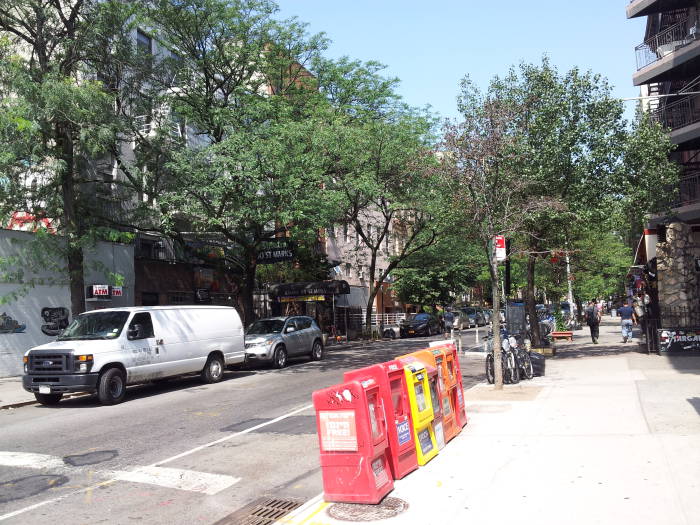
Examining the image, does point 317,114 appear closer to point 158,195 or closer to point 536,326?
point 158,195

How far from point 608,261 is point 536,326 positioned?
59.9ft

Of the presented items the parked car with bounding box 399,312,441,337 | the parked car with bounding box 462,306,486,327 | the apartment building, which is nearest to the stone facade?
the apartment building

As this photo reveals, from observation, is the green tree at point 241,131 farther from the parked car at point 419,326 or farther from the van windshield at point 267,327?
the parked car at point 419,326

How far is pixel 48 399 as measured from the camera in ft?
44.7

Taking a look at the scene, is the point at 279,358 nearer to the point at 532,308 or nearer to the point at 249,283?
the point at 249,283

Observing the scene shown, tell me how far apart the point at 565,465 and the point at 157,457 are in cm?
522

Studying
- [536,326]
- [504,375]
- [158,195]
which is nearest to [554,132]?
[536,326]

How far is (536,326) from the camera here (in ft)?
71.0

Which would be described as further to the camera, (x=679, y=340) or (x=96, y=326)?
(x=679, y=340)

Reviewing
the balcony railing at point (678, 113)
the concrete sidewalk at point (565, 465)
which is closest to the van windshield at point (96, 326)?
the concrete sidewalk at point (565, 465)

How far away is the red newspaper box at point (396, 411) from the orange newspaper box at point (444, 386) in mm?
1178

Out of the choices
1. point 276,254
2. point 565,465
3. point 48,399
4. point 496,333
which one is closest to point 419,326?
point 276,254

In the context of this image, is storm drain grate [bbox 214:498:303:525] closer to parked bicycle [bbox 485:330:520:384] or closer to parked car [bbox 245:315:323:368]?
parked bicycle [bbox 485:330:520:384]

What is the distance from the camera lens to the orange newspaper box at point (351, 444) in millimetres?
5668
